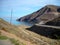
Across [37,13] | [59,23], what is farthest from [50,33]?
[37,13]

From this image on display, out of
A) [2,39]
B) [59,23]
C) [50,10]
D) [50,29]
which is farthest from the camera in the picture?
[50,10]

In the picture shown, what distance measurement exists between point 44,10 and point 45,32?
12403cm

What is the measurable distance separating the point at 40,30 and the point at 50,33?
4.82 meters

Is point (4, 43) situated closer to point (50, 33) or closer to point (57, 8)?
point (50, 33)

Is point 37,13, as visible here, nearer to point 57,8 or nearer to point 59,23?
point 57,8

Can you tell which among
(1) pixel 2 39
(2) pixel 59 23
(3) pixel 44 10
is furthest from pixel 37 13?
(1) pixel 2 39

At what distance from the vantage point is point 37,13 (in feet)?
544

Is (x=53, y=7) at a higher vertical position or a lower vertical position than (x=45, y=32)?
lower

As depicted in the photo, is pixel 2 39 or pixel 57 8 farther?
pixel 57 8

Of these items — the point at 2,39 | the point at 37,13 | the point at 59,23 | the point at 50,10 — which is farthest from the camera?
the point at 37,13

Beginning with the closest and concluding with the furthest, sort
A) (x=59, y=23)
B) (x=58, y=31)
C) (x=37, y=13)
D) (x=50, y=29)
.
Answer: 1. (x=58, y=31)
2. (x=50, y=29)
3. (x=59, y=23)
4. (x=37, y=13)

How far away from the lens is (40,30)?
39844mm

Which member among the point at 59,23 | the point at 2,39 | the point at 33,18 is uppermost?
the point at 2,39

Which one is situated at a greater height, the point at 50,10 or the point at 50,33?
the point at 50,33
